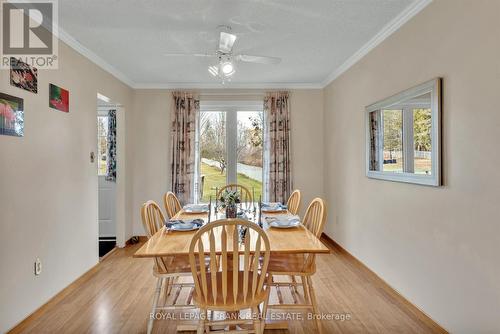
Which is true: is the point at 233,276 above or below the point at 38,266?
above

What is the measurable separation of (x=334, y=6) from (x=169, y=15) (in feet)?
4.51

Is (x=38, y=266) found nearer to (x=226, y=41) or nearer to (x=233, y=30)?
(x=226, y=41)

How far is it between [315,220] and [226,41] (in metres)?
1.71

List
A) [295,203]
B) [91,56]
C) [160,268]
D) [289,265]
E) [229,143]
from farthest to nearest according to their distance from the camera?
[229,143], [91,56], [295,203], [289,265], [160,268]

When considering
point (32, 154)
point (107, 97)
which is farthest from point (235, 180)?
point (32, 154)

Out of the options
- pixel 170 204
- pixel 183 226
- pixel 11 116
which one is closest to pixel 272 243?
pixel 183 226

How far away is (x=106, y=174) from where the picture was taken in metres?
5.02

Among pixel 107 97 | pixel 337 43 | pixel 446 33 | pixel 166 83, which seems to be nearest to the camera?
pixel 446 33

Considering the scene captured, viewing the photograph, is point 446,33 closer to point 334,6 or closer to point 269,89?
point 334,6

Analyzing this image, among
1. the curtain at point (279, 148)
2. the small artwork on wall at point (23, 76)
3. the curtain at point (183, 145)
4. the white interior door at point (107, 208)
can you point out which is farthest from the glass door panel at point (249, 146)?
the small artwork on wall at point (23, 76)

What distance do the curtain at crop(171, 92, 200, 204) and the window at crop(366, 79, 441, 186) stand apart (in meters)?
2.66

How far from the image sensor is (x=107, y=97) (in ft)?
13.3

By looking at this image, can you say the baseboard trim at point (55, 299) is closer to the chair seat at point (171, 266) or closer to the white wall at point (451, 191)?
the chair seat at point (171, 266)

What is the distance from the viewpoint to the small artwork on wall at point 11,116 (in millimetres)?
2217
